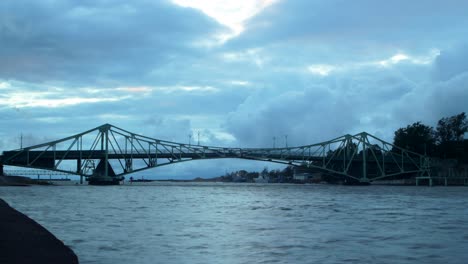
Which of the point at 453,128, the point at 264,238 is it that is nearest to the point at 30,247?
the point at 264,238

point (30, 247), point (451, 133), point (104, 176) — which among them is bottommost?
point (30, 247)

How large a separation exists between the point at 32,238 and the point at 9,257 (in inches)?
244

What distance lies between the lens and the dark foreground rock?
789 inches

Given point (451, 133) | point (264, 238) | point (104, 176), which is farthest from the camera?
point (451, 133)

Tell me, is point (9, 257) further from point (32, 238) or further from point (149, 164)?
point (149, 164)

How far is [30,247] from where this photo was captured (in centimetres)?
2286

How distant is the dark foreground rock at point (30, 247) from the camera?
20.0m

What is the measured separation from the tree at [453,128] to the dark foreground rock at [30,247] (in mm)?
182139

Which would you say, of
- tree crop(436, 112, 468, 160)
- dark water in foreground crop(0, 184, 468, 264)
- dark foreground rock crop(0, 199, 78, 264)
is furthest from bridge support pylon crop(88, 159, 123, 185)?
dark foreground rock crop(0, 199, 78, 264)

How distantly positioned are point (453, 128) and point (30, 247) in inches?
7450

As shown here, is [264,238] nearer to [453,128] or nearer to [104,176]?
[104,176]

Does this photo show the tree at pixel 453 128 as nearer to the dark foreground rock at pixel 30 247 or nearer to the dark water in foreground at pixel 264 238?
the dark water in foreground at pixel 264 238

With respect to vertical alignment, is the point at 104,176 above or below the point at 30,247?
above

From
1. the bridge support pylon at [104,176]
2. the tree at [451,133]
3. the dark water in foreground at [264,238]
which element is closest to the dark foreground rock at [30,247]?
the dark water in foreground at [264,238]
